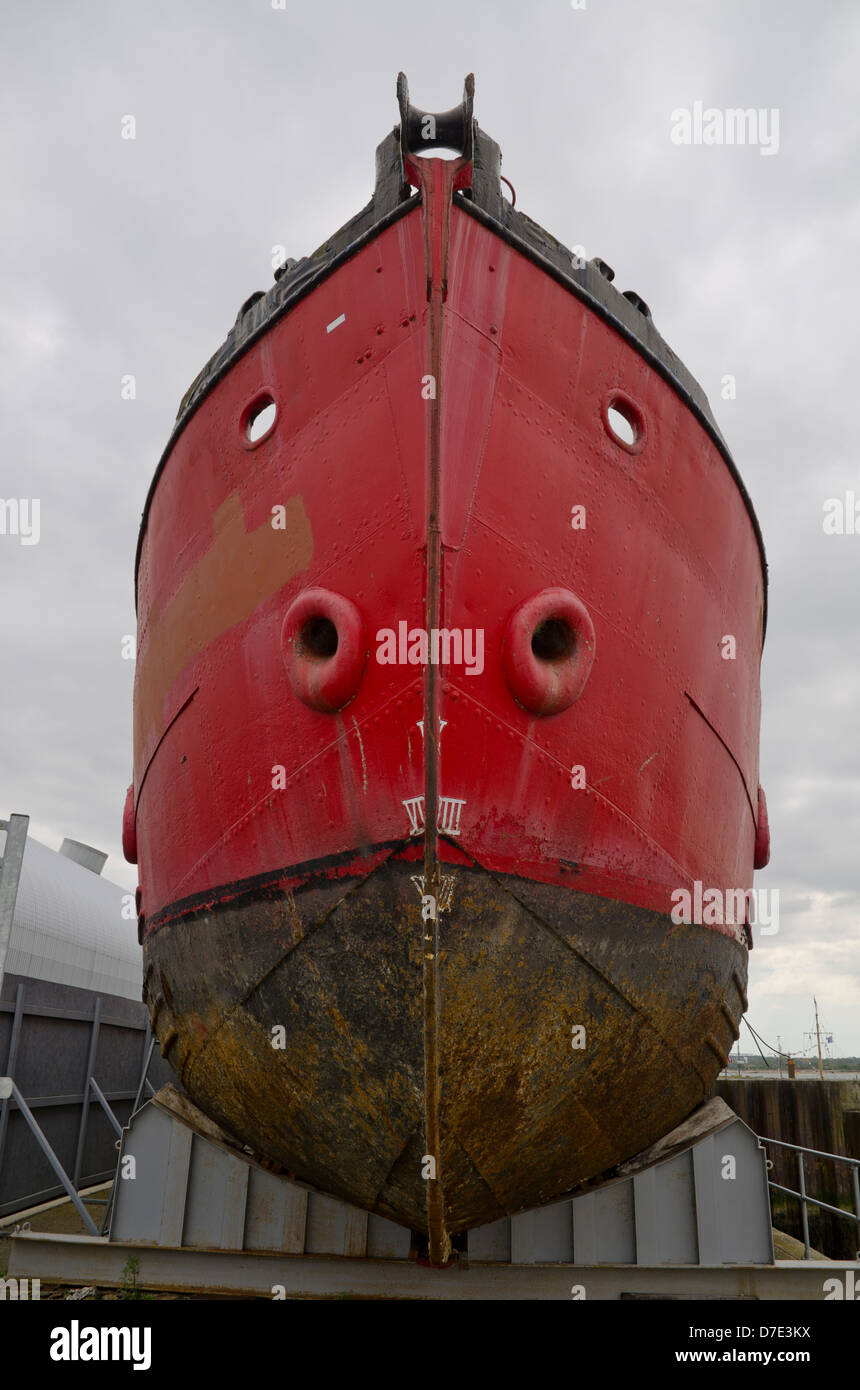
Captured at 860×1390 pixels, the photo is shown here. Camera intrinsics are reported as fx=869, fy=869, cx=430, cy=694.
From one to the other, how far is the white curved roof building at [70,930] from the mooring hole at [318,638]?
6.20 meters

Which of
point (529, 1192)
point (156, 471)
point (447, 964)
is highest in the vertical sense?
point (156, 471)

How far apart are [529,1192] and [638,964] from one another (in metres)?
1.30

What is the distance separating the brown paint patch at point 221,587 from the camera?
442 centimetres

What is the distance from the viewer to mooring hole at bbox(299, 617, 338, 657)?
411cm

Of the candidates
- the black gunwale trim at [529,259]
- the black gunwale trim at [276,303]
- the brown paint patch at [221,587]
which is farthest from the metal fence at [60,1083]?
the black gunwale trim at [529,259]

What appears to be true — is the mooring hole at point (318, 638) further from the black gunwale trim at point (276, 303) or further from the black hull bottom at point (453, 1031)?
the black gunwale trim at point (276, 303)

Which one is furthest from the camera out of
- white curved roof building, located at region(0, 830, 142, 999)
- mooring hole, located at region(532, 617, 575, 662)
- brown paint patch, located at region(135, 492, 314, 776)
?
white curved roof building, located at region(0, 830, 142, 999)

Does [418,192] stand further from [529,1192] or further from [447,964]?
[529,1192]

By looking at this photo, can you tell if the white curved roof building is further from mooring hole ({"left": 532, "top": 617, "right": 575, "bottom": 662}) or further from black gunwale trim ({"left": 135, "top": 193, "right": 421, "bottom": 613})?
mooring hole ({"left": 532, "top": 617, "right": 575, "bottom": 662})

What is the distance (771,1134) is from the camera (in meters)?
15.2

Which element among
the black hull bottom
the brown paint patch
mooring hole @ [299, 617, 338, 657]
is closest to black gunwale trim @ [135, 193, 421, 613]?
the brown paint patch

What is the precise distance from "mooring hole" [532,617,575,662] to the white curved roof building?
22.8ft

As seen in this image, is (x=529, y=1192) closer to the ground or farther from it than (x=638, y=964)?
closer to the ground
